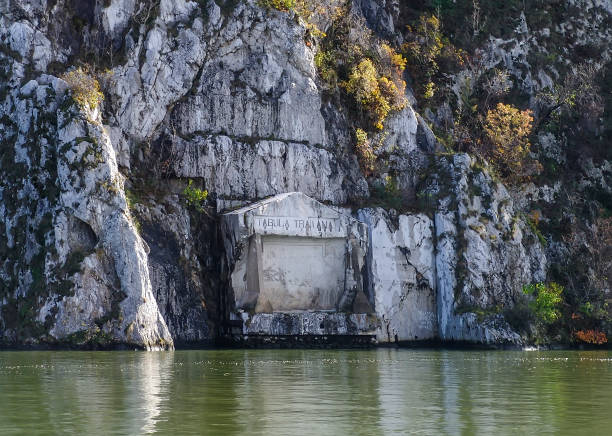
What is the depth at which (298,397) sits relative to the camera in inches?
951

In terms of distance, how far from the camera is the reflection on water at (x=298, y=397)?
19.2 metres

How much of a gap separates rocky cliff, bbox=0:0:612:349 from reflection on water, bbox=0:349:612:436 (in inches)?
464

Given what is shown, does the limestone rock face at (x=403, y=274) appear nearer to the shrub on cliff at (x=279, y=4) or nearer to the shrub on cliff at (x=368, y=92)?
the shrub on cliff at (x=368, y=92)

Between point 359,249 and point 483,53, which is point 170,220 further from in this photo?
point 483,53

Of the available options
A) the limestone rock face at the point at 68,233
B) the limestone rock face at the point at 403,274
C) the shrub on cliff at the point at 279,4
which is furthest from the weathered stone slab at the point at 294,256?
the shrub on cliff at the point at 279,4

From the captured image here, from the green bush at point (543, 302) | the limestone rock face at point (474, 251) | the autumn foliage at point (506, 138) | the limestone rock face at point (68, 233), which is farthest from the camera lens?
the autumn foliage at point (506, 138)

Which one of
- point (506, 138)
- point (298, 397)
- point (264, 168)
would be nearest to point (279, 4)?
point (264, 168)

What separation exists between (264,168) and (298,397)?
35478 mm

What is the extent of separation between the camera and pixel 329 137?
61.7 meters

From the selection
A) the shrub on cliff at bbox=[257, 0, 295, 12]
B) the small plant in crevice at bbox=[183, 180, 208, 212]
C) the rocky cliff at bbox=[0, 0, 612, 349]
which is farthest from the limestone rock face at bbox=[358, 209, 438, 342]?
the shrub on cliff at bbox=[257, 0, 295, 12]

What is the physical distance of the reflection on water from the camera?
19.2m

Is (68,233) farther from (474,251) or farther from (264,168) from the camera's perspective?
(474,251)

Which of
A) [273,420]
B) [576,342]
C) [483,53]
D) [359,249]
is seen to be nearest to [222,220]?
[359,249]

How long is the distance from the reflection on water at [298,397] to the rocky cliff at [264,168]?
11.8m
